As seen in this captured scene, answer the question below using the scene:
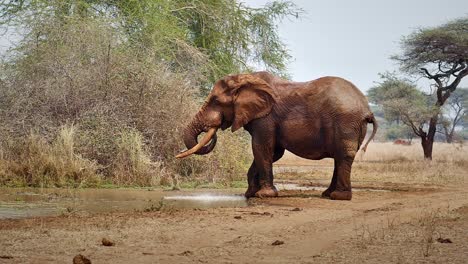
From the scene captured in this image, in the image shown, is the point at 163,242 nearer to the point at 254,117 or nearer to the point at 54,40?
the point at 254,117

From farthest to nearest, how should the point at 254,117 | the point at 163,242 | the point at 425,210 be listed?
the point at 254,117 < the point at 425,210 < the point at 163,242

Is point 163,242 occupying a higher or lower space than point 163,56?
lower

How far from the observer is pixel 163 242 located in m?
7.20

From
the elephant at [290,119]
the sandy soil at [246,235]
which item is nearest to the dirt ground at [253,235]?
the sandy soil at [246,235]

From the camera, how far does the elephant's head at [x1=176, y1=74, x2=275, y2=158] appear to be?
39.2 ft

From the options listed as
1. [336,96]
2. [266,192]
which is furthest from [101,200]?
[336,96]

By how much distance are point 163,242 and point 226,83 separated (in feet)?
17.5

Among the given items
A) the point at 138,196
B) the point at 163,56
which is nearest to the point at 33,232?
the point at 138,196

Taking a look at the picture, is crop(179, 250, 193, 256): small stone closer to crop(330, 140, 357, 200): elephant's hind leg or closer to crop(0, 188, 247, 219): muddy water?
crop(0, 188, 247, 219): muddy water

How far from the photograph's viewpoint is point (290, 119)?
39.3ft

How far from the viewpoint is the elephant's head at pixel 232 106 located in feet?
39.2

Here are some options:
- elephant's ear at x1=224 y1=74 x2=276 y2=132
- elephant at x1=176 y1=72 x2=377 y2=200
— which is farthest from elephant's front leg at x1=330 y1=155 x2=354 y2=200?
elephant's ear at x1=224 y1=74 x2=276 y2=132

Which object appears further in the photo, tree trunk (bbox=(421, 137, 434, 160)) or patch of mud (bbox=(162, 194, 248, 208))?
tree trunk (bbox=(421, 137, 434, 160))

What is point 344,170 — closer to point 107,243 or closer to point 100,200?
point 100,200
